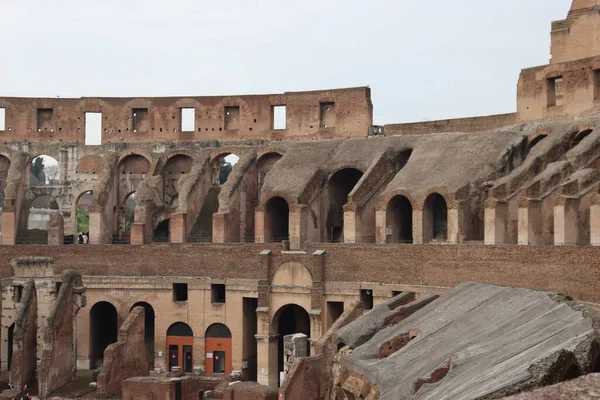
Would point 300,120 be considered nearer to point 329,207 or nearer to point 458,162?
point 329,207

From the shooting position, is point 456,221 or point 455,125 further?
point 455,125

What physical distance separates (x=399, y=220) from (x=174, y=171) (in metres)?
12.2

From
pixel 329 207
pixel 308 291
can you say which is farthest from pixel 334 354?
pixel 329 207

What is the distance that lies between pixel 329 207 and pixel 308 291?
531 centimetres

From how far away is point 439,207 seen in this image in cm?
3653

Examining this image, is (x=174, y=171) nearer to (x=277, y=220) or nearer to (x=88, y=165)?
(x=88, y=165)

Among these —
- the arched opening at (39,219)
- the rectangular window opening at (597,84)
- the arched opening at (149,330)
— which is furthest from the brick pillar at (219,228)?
the rectangular window opening at (597,84)


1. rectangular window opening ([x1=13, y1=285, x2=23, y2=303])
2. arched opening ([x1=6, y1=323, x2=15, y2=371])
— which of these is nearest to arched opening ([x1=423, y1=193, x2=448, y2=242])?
rectangular window opening ([x1=13, y1=285, x2=23, y2=303])

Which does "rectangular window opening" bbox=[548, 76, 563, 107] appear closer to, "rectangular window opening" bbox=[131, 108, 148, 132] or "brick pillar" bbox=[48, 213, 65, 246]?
"rectangular window opening" bbox=[131, 108, 148, 132]

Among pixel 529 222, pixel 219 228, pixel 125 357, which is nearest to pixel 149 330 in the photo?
pixel 219 228

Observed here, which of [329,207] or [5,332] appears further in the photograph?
[329,207]

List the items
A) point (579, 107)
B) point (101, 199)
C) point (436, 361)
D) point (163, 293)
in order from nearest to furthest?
point (436, 361), point (579, 107), point (163, 293), point (101, 199)

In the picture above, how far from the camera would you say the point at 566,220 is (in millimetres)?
28984

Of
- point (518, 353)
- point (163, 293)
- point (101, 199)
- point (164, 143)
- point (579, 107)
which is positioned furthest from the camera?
point (164, 143)
